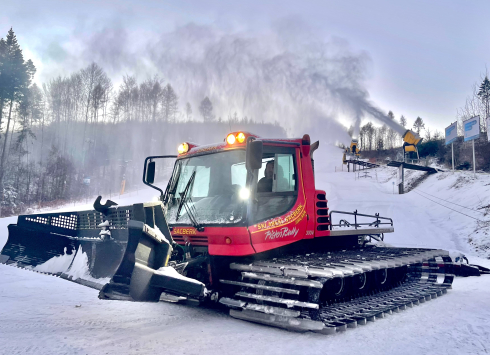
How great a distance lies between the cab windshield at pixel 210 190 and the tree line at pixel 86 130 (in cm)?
3584

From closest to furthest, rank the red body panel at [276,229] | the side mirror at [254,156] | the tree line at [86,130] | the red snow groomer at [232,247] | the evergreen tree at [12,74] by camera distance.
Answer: the red snow groomer at [232,247]
the side mirror at [254,156]
the red body panel at [276,229]
the evergreen tree at [12,74]
the tree line at [86,130]

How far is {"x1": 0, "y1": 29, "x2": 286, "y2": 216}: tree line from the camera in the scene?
4162 centimetres

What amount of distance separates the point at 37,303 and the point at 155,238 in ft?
8.81

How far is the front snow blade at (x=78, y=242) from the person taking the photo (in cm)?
444

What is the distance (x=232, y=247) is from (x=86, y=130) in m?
53.1

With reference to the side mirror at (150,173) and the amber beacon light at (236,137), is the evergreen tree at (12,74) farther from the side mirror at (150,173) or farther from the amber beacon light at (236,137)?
the amber beacon light at (236,137)

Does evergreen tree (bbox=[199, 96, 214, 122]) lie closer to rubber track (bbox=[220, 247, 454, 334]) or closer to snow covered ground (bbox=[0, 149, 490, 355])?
snow covered ground (bbox=[0, 149, 490, 355])

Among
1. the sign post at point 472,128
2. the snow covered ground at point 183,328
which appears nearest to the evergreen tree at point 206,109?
the sign post at point 472,128

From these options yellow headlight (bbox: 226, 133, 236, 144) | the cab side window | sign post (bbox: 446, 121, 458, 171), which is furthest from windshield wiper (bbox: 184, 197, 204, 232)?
sign post (bbox: 446, 121, 458, 171)

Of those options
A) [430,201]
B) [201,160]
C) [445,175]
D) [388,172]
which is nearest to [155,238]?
[201,160]

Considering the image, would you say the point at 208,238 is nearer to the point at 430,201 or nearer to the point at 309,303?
the point at 309,303

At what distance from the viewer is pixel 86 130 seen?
52250 mm

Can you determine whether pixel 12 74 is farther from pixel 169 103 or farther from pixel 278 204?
pixel 278 204

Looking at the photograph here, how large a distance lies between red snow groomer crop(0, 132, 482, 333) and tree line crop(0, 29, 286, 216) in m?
36.0
